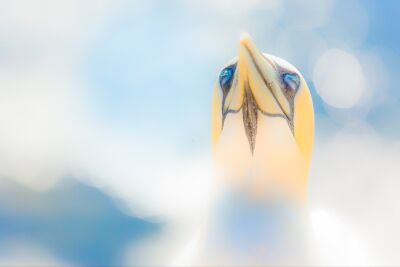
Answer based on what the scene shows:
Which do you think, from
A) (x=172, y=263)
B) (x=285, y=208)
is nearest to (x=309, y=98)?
(x=285, y=208)

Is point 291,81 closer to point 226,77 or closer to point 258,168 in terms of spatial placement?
point 226,77

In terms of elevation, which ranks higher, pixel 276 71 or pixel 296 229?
pixel 276 71

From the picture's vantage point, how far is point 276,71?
388cm

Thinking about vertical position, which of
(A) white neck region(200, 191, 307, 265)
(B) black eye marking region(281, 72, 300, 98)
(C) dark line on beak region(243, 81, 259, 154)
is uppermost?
(B) black eye marking region(281, 72, 300, 98)

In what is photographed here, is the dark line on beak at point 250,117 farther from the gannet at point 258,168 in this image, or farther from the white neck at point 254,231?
the white neck at point 254,231

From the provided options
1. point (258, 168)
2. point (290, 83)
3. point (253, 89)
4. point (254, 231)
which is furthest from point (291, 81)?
point (254, 231)

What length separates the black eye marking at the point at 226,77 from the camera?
3.89 meters

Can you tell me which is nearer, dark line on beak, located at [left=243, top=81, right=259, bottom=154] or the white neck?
the white neck

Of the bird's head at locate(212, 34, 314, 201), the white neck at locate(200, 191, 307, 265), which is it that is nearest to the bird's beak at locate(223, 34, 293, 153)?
the bird's head at locate(212, 34, 314, 201)

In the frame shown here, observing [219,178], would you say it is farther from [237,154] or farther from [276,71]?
[276,71]

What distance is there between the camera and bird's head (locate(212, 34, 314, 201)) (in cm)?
378

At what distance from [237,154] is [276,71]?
0.41 metres

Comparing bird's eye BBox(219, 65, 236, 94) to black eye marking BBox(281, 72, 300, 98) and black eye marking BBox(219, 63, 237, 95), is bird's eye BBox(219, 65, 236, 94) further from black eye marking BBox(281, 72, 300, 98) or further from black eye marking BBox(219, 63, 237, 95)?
black eye marking BBox(281, 72, 300, 98)

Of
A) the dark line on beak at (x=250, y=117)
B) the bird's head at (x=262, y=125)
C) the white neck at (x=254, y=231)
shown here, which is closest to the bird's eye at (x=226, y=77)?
the bird's head at (x=262, y=125)
